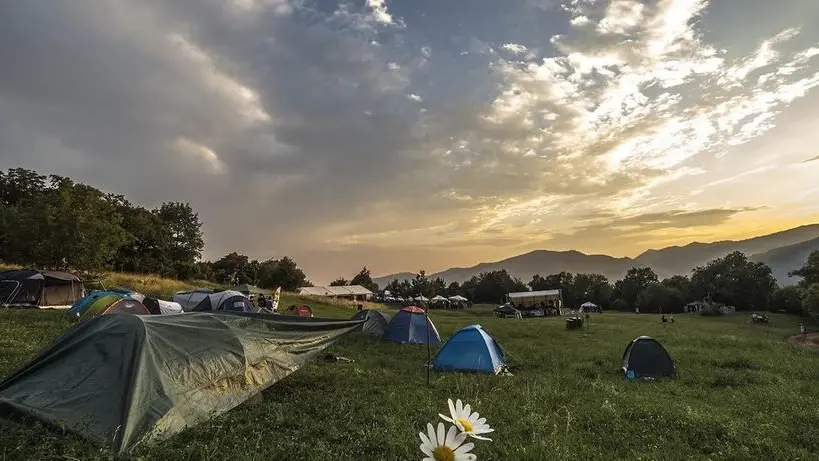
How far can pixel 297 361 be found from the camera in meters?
9.84

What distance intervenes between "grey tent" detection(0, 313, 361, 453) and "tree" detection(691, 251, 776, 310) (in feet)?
283

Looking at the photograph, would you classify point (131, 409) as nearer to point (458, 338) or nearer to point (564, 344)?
point (458, 338)

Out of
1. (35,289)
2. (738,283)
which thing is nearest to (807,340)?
(35,289)

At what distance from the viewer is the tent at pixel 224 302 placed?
27.7m

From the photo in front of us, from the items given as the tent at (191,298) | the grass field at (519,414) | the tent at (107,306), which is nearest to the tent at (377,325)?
the grass field at (519,414)

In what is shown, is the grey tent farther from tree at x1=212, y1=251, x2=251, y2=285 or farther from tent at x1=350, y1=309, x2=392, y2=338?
tree at x1=212, y1=251, x2=251, y2=285

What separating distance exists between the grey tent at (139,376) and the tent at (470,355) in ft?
20.3

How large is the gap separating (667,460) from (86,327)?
9.74 metres

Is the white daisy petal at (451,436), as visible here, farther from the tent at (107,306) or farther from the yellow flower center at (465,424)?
the tent at (107,306)

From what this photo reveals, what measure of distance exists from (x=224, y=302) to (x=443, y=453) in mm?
29376

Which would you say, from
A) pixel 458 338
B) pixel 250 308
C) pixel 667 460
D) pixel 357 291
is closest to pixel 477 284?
pixel 357 291

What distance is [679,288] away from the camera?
8512 centimetres

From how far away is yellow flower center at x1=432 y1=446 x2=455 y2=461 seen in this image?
6.45ft

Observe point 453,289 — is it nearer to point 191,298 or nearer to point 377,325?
point 191,298
